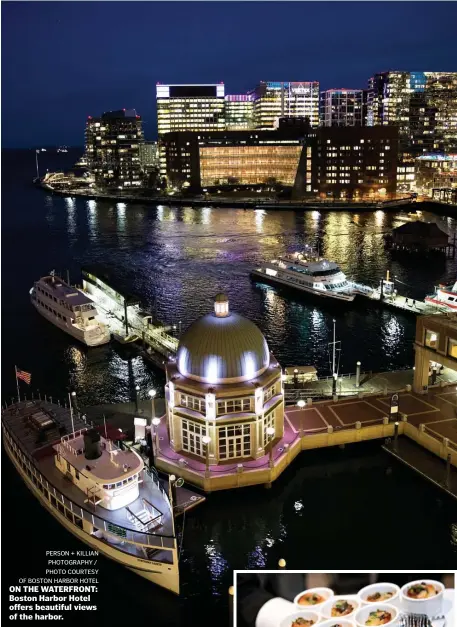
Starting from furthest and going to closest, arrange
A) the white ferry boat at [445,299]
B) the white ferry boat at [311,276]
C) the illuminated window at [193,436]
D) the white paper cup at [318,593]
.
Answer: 1. the white ferry boat at [311,276]
2. the white ferry boat at [445,299]
3. the illuminated window at [193,436]
4. the white paper cup at [318,593]

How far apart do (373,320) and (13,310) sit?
37628mm

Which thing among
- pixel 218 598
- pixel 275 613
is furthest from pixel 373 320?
pixel 275 613

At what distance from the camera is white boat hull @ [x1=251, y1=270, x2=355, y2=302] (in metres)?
70.1

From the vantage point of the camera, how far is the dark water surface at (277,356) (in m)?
28.1

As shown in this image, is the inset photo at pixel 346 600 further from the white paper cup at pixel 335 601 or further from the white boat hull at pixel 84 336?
the white boat hull at pixel 84 336

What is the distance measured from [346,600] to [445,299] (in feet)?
167

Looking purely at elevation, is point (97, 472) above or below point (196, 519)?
above

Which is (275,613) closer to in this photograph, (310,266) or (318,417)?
(318,417)

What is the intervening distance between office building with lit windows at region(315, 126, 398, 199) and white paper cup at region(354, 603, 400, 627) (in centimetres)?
15727

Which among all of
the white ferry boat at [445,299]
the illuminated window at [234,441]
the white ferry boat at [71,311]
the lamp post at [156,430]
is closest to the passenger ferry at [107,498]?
the lamp post at [156,430]

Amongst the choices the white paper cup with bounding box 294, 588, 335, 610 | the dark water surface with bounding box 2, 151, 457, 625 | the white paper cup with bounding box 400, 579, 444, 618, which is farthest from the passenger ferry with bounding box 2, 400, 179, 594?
the white paper cup with bounding box 400, 579, 444, 618

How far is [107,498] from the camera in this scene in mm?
28906

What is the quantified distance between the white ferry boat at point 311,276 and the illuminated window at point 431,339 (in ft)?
96.5

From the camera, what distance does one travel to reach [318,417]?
38562 millimetres
